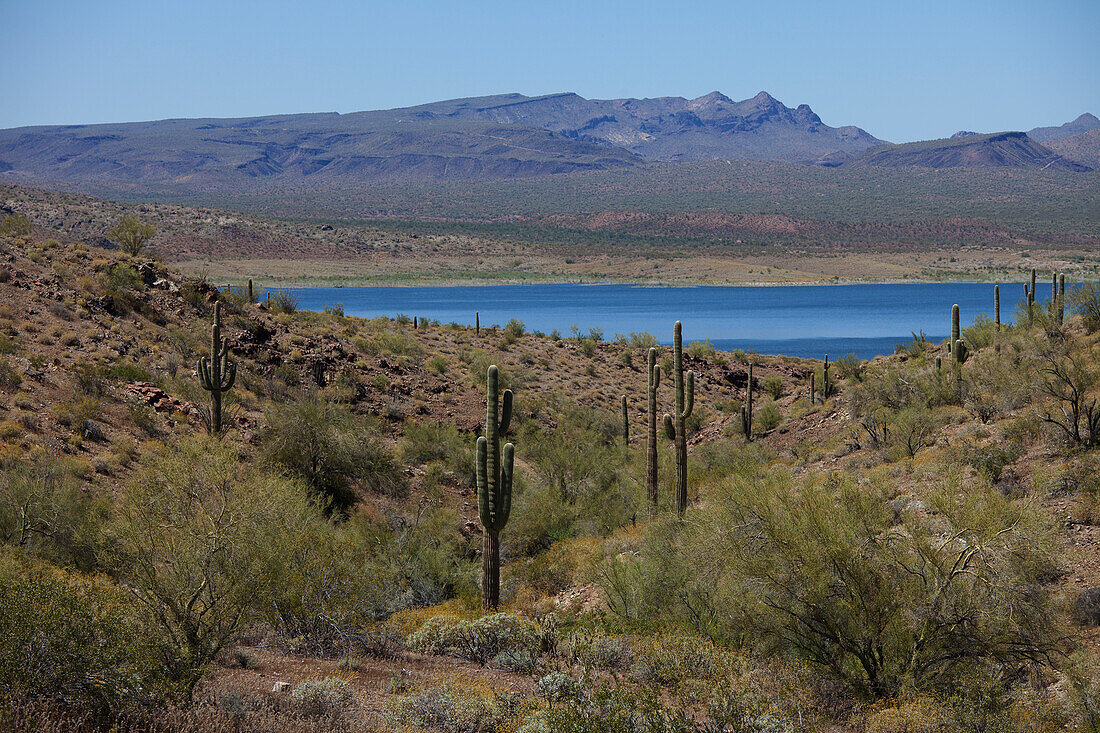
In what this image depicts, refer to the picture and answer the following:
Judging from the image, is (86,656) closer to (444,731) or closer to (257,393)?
(444,731)

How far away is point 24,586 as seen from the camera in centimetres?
686

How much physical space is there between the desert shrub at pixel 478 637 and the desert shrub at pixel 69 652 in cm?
406

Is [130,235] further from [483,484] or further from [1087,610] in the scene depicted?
[1087,610]

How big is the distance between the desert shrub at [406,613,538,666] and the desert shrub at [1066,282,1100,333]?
57.4 feet

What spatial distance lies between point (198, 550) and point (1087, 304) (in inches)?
850

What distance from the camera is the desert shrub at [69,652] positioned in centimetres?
640

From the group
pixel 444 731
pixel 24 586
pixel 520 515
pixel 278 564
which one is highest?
pixel 24 586

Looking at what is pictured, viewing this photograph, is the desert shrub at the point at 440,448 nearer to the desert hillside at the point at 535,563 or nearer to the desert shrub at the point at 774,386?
the desert hillside at the point at 535,563

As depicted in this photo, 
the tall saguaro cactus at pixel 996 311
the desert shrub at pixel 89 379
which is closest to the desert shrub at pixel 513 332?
the tall saguaro cactus at pixel 996 311

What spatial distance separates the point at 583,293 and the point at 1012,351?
98838 mm

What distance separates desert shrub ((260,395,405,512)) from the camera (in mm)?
19750

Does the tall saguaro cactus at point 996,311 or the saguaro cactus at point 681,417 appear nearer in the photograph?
the saguaro cactus at point 681,417

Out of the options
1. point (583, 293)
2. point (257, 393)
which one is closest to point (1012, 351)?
point (257, 393)

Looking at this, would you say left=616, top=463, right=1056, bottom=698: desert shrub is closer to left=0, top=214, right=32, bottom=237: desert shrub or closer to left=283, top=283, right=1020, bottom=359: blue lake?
left=0, top=214, right=32, bottom=237: desert shrub
